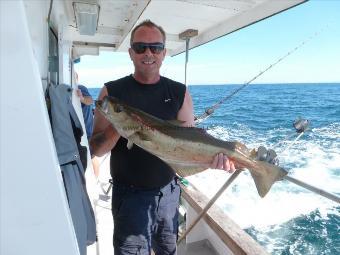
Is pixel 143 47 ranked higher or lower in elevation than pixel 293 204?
higher

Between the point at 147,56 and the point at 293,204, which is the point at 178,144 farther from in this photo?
the point at 293,204

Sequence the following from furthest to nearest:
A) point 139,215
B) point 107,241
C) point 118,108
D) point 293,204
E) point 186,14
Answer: point 293,204
point 186,14
point 107,241
point 139,215
point 118,108

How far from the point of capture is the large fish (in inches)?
77.7

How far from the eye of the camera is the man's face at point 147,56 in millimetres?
2359

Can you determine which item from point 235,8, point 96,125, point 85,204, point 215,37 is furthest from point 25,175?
point 215,37

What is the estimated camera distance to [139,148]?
2418mm

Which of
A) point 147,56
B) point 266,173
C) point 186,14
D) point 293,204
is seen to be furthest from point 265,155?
point 293,204

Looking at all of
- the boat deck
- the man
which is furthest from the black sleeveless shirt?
the boat deck

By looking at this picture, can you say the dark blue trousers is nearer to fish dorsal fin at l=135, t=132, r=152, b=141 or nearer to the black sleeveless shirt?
the black sleeveless shirt

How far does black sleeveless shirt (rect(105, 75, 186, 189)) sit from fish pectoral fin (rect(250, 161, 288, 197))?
0.67m

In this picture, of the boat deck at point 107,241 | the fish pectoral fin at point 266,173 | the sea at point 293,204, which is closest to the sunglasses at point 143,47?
the sea at point 293,204

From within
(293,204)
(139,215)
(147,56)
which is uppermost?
(147,56)

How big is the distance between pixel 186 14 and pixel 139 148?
2.24 meters

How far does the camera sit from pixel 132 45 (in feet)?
7.81
